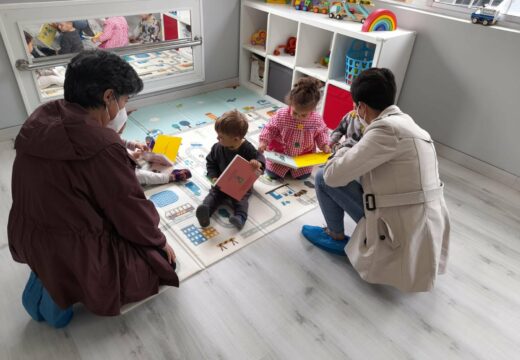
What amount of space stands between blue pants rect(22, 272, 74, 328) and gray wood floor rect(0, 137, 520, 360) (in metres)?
0.04

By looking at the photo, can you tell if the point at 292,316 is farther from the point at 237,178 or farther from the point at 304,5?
the point at 304,5

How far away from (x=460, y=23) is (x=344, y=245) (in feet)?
4.89

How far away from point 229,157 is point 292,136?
0.39m

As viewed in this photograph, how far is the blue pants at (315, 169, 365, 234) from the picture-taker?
1.49 m

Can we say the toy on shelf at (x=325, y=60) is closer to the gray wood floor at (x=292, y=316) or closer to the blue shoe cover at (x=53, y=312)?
the gray wood floor at (x=292, y=316)

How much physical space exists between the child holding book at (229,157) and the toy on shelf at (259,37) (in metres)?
1.52

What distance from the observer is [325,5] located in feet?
8.76

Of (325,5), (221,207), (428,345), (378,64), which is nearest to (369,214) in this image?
(428,345)

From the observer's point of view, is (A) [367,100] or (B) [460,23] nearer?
(A) [367,100]

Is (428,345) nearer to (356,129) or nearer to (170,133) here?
(356,129)

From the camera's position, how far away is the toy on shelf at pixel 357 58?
2346 mm

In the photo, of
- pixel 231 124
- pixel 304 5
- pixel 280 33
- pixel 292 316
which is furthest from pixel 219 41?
pixel 292 316

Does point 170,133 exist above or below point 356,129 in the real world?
below

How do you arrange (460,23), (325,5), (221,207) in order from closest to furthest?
1. (221,207)
2. (460,23)
3. (325,5)
